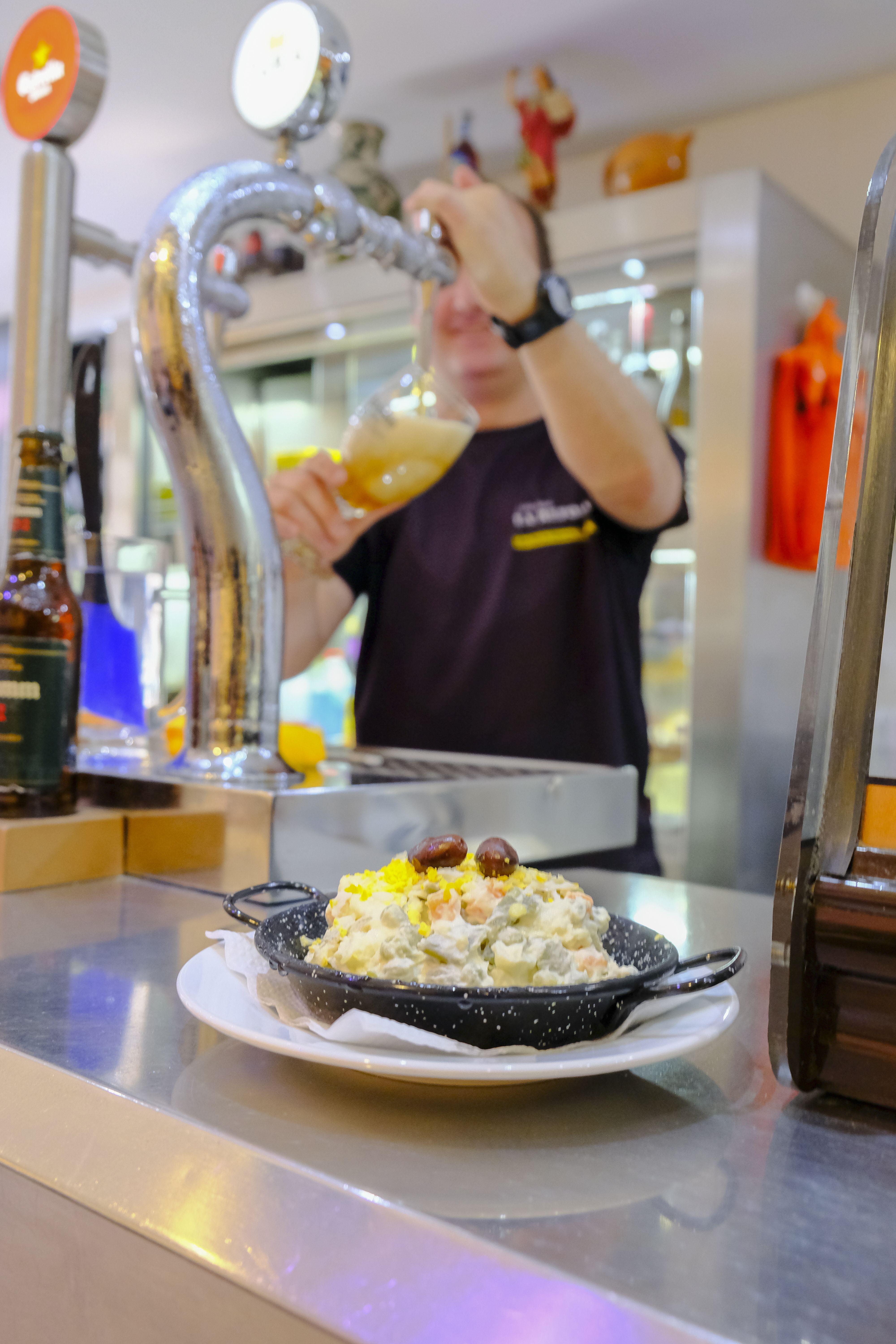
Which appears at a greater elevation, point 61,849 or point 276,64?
point 276,64

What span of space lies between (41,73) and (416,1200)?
1.13 meters

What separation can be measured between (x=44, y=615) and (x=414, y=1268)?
0.67 meters

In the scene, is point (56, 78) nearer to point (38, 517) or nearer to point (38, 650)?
point (38, 517)

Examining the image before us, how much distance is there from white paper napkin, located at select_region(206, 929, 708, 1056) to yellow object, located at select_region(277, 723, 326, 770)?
50cm

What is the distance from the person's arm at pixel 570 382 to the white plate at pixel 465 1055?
35.5 inches

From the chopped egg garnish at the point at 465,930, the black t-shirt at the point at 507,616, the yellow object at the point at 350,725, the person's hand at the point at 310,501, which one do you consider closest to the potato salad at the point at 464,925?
the chopped egg garnish at the point at 465,930

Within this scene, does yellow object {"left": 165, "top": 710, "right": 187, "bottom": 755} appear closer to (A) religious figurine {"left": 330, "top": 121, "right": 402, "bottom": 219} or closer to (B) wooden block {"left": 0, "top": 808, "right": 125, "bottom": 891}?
(B) wooden block {"left": 0, "top": 808, "right": 125, "bottom": 891}

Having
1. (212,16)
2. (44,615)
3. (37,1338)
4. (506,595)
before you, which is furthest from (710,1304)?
(212,16)

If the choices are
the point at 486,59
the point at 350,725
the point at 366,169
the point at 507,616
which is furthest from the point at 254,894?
Answer: the point at 486,59

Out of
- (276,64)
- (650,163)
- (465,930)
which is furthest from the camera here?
(650,163)

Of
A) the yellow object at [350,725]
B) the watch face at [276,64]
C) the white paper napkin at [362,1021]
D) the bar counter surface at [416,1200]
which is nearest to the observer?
the bar counter surface at [416,1200]

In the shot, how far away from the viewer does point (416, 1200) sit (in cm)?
34

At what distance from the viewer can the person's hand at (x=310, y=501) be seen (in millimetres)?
1148

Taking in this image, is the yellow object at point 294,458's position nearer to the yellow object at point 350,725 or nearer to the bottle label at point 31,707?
the bottle label at point 31,707
